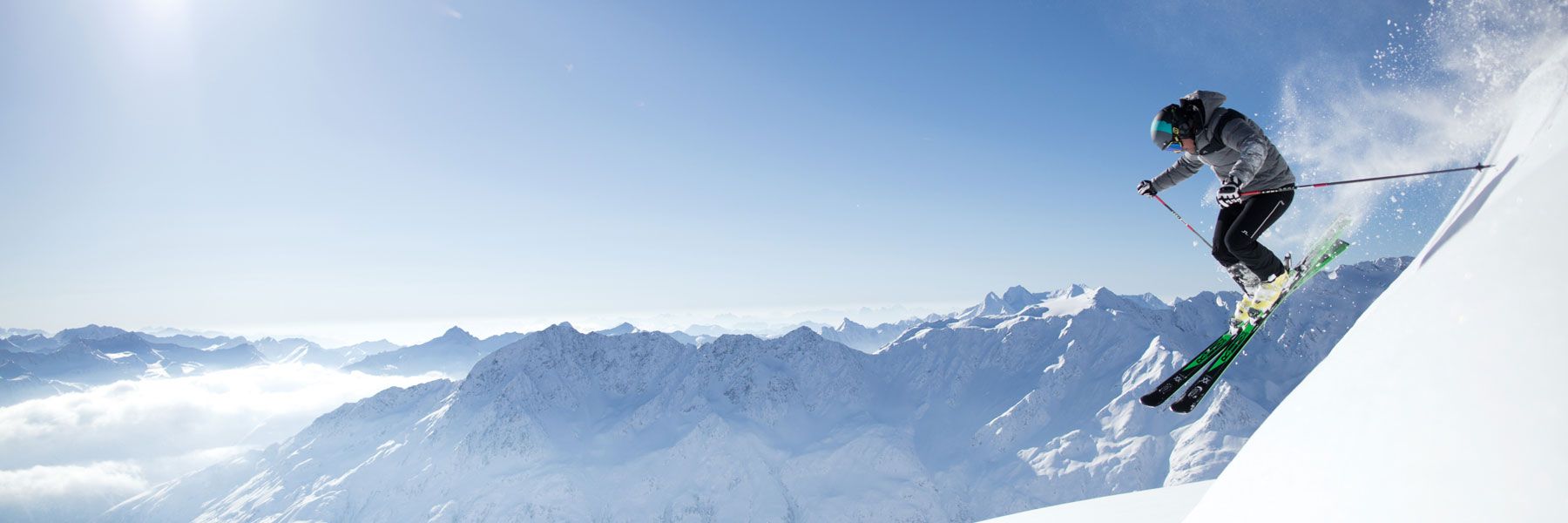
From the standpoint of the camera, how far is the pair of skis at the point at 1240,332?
389 inches

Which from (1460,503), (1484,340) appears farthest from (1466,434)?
(1484,340)

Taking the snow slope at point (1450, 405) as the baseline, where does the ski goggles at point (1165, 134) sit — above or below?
above

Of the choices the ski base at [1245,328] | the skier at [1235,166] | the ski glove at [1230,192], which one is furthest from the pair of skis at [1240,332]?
the ski glove at [1230,192]

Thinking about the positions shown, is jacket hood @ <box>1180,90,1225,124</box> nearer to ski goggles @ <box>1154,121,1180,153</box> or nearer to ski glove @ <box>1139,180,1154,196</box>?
ski goggles @ <box>1154,121,1180,153</box>

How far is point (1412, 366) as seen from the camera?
277 cm

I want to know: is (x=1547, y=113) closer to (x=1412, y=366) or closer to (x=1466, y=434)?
(x=1412, y=366)

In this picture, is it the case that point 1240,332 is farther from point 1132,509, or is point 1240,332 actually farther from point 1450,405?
point 1450,405

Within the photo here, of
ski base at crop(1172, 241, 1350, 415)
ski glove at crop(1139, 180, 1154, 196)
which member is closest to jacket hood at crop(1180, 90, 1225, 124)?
ski glove at crop(1139, 180, 1154, 196)

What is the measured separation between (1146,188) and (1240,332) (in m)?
2.88

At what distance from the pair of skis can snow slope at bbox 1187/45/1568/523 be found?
21.4ft

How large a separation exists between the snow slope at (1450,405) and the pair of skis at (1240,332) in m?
6.52

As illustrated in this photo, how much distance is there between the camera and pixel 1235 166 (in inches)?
333

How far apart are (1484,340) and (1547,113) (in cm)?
606

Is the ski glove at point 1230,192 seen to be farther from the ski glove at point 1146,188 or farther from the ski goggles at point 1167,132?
the ski glove at point 1146,188
